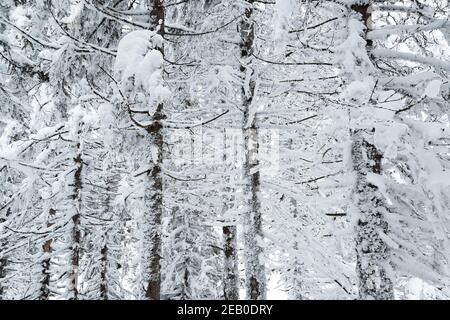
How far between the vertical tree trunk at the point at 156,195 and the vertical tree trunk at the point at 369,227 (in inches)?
145

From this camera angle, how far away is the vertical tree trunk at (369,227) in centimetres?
591

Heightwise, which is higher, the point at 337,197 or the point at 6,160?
the point at 6,160

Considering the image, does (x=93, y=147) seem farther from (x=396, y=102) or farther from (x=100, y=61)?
(x=396, y=102)

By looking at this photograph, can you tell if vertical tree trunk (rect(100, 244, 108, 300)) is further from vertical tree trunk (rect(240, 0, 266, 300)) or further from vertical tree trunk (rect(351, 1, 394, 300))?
vertical tree trunk (rect(351, 1, 394, 300))

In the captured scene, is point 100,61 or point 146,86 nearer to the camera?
point 146,86

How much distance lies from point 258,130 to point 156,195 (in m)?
3.22

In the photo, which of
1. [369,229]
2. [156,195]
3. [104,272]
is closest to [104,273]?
[104,272]

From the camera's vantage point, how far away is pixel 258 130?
9.76m

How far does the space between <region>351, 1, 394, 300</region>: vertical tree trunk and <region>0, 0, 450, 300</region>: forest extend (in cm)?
2

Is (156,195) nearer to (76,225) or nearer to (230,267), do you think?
(76,225)

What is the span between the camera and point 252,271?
29.6 feet

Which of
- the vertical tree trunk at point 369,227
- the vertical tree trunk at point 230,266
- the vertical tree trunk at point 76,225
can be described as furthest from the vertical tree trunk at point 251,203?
the vertical tree trunk at point 76,225

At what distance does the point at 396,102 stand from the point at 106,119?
482cm

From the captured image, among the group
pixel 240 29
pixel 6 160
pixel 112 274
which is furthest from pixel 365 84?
pixel 112 274
